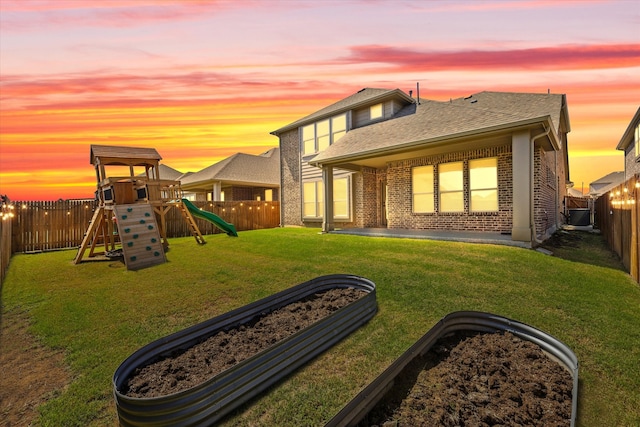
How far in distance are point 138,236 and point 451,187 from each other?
1125cm

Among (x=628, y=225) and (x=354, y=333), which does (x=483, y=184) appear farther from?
(x=354, y=333)

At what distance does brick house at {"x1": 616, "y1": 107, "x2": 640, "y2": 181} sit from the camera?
693 inches

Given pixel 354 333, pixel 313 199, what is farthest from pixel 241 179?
pixel 354 333

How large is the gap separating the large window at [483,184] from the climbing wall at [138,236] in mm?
11026

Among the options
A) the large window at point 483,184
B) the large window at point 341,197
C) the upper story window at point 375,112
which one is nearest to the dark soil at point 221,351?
the large window at point 483,184

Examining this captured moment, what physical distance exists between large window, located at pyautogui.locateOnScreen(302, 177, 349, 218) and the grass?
274 inches

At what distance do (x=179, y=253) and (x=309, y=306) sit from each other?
6799 millimetres

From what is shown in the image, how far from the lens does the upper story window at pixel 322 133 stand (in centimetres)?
1759

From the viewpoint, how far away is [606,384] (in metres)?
3.19

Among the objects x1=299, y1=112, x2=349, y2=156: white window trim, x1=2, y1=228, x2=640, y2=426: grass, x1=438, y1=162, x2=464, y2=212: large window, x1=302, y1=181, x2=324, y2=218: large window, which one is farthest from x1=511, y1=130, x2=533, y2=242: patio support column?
x1=302, y1=181, x2=324, y2=218: large window

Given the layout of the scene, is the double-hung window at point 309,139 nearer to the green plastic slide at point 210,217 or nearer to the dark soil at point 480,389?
the green plastic slide at point 210,217

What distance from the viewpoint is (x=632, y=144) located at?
2020 cm

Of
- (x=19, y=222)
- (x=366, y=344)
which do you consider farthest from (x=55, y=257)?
(x=366, y=344)

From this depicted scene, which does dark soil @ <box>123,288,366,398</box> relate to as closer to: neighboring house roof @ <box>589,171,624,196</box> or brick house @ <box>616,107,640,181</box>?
brick house @ <box>616,107,640,181</box>
